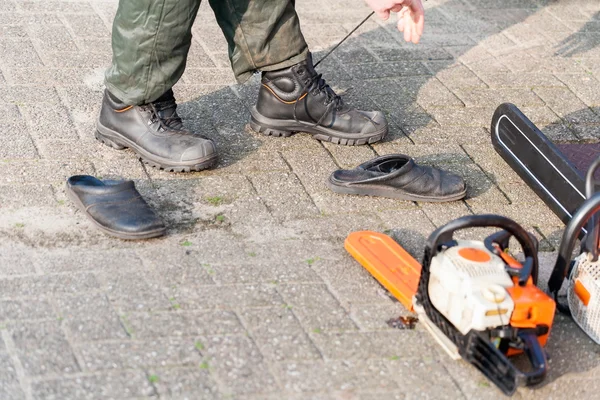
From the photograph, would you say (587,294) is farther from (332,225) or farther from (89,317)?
(89,317)

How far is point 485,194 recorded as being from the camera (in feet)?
11.2

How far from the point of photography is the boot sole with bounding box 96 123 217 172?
3.33 metres

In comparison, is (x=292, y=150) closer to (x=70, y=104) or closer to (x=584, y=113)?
(x=70, y=104)

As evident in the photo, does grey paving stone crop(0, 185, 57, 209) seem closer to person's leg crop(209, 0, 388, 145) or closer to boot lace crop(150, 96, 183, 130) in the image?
boot lace crop(150, 96, 183, 130)

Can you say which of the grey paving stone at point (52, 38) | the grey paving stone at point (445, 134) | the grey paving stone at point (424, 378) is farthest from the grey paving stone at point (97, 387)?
the grey paving stone at point (52, 38)

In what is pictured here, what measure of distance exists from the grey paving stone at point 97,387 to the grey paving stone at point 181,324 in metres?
0.18

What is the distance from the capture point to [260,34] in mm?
3465

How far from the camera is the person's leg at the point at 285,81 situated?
347 cm

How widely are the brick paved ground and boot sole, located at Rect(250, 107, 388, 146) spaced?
4cm

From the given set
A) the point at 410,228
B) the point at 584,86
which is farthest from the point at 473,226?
the point at 584,86

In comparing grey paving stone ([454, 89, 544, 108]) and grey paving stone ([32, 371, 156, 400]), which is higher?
grey paving stone ([454, 89, 544, 108])

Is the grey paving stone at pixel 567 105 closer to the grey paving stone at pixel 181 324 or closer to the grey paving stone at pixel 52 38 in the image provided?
the grey paving stone at pixel 181 324

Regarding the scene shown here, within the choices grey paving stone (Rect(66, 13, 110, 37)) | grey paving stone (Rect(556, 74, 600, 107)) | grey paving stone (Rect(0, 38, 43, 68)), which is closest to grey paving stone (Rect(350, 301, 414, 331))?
grey paving stone (Rect(556, 74, 600, 107))

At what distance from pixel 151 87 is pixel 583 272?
5.53 feet
